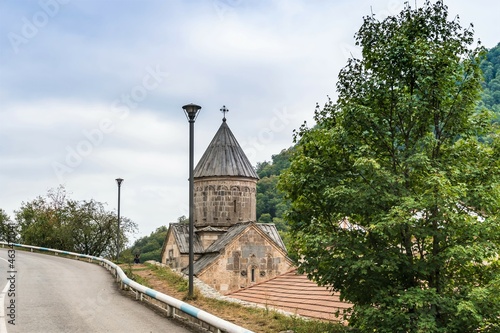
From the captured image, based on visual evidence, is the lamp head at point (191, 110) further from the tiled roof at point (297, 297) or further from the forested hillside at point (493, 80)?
the forested hillside at point (493, 80)

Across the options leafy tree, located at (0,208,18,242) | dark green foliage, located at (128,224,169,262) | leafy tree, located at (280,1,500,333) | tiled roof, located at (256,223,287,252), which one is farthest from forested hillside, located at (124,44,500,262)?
leafy tree, located at (280,1,500,333)

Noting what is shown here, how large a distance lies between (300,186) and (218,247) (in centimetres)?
2108

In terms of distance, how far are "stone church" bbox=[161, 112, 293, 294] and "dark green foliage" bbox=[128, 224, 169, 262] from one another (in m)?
33.2

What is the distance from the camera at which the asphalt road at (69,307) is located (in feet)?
33.6

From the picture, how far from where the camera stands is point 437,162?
10164mm

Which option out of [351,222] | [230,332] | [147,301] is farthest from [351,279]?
[147,301]

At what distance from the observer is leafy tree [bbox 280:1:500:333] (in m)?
9.34

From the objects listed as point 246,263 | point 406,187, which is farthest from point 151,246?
point 406,187

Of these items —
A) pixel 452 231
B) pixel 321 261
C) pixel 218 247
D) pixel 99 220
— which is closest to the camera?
pixel 452 231

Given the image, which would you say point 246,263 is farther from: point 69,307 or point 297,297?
point 69,307

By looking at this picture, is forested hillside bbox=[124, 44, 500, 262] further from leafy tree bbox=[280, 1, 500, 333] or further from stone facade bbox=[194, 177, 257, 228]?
leafy tree bbox=[280, 1, 500, 333]

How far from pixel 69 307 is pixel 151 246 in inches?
2695

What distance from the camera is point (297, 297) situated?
19.0 m

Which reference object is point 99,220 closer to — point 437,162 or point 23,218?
point 23,218
